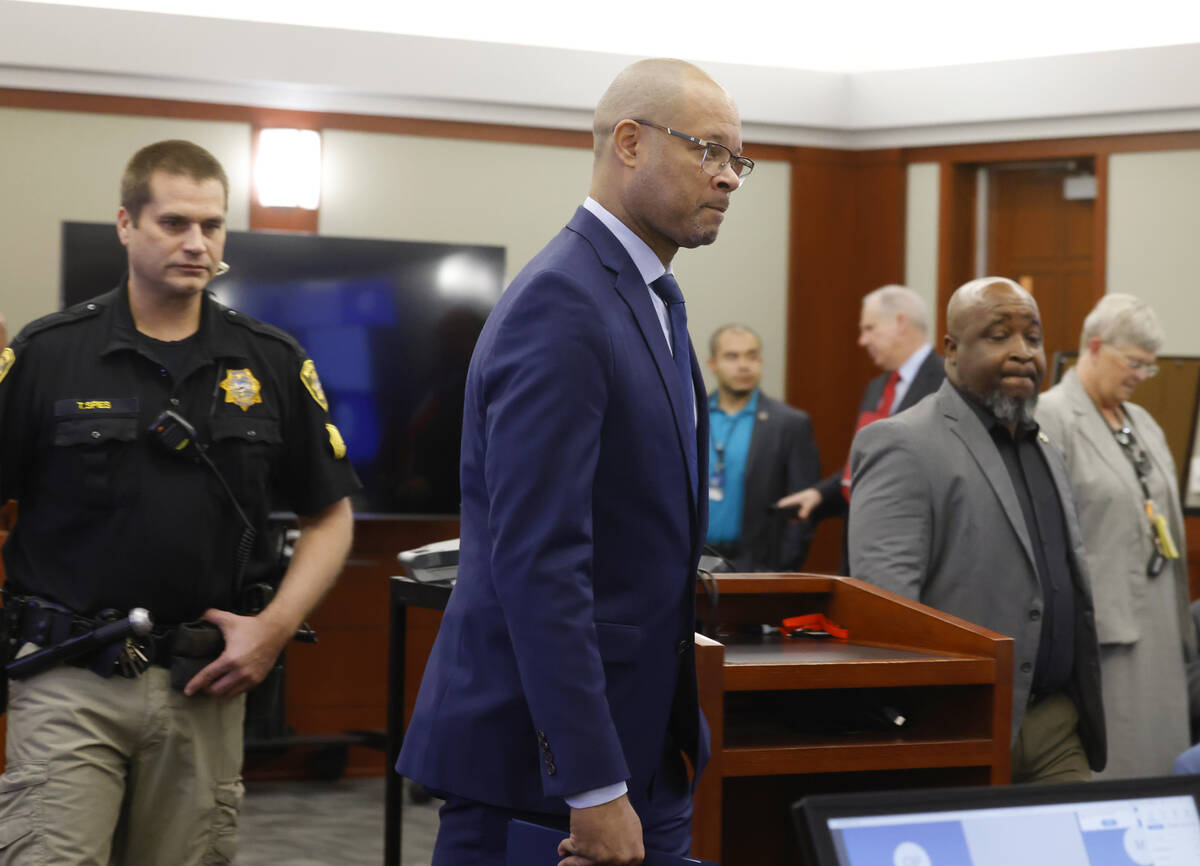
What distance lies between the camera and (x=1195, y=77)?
5746 millimetres

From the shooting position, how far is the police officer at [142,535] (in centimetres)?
245

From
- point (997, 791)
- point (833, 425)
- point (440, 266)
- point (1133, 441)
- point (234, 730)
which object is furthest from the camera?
point (833, 425)

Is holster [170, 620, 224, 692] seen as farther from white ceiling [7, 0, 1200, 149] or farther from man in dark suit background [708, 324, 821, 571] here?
white ceiling [7, 0, 1200, 149]

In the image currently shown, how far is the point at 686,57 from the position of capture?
6172 millimetres

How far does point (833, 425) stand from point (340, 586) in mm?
2195

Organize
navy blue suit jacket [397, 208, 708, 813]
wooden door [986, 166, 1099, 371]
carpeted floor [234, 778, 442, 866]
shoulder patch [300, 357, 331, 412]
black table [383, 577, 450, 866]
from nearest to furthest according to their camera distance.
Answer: navy blue suit jacket [397, 208, 708, 813], shoulder patch [300, 357, 331, 412], black table [383, 577, 450, 866], carpeted floor [234, 778, 442, 866], wooden door [986, 166, 1099, 371]

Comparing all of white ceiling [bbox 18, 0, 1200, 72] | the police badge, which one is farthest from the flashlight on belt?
white ceiling [bbox 18, 0, 1200, 72]

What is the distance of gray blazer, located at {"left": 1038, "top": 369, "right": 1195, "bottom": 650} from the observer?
374 cm

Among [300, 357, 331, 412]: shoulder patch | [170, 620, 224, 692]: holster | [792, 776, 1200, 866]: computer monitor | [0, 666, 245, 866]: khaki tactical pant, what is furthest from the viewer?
[300, 357, 331, 412]: shoulder patch

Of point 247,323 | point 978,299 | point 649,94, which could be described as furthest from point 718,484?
point 649,94

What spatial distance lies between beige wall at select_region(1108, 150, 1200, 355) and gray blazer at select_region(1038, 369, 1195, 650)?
2.25 meters

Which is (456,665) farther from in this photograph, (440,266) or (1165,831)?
(440,266)

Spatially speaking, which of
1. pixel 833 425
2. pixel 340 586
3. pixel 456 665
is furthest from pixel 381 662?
pixel 456 665

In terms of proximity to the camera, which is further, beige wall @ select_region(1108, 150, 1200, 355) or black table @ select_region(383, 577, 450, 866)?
beige wall @ select_region(1108, 150, 1200, 355)
